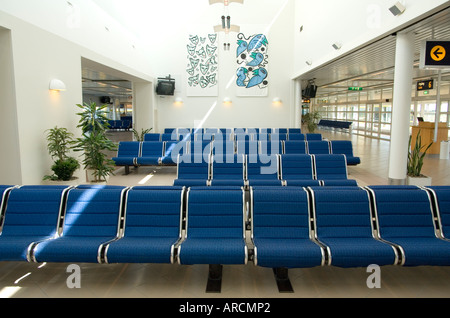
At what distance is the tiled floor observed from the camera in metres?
2.88

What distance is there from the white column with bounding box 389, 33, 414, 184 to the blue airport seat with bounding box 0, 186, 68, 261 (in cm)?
596

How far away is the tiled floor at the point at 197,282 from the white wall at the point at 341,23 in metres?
4.02

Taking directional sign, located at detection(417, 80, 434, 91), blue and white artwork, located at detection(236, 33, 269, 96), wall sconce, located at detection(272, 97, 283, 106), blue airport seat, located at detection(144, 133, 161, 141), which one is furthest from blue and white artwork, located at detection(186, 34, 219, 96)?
directional sign, located at detection(417, 80, 434, 91)

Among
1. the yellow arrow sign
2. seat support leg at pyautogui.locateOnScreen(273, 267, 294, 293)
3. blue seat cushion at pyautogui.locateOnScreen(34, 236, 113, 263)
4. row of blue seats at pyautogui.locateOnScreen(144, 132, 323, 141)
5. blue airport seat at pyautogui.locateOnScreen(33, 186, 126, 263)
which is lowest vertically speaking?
seat support leg at pyautogui.locateOnScreen(273, 267, 294, 293)

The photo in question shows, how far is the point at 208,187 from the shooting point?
11.6 ft

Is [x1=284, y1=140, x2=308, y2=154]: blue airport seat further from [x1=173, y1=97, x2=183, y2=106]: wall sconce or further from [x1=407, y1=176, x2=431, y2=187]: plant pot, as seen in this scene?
[x1=173, y1=97, x2=183, y2=106]: wall sconce

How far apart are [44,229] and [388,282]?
324 centimetres

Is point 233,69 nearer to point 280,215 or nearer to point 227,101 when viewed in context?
point 227,101

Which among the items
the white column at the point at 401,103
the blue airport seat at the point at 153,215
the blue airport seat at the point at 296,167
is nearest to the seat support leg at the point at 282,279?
the blue airport seat at the point at 153,215

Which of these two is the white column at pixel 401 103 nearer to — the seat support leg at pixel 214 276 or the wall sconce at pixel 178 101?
the seat support leg at pixel 214 276

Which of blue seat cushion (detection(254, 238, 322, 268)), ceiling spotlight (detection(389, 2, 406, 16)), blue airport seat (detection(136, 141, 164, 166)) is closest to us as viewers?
blue seat cushion (detection(254, 238, 322, 268))

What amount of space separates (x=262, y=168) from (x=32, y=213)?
145 inches

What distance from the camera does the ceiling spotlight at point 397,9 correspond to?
591 cm
